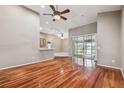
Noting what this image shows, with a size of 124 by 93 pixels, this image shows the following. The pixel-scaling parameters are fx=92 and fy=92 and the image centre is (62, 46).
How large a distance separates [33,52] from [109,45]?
456 cm

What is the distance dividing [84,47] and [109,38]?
4.18 meters

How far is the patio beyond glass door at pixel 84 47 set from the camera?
842cm

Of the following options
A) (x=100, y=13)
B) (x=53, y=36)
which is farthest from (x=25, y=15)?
(x=53, y=36)

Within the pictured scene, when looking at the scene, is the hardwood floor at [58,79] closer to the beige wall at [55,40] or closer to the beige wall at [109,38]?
the beige wall at [109,38]

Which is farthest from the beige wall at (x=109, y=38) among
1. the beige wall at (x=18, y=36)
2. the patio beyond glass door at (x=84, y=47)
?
the beige wall at (x=18, y=36)

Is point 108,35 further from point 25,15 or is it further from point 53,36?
point 53,36

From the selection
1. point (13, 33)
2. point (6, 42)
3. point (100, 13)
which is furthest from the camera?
point (100, 13)

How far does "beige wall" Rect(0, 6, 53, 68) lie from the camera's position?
420 centimetres

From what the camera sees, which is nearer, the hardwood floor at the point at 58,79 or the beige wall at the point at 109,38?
the hardwood floor at the point at 58,79

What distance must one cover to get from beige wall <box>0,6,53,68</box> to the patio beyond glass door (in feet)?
13.2

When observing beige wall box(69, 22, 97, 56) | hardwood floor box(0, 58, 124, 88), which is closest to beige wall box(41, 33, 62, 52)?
beige wall box(69, 22, 97, 56)

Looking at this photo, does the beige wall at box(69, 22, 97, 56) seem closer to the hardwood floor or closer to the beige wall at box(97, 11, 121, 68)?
the beige wall at box(97, 11, 121, 68)

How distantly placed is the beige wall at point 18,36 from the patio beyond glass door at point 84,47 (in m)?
4.02

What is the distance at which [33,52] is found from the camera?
19.3 ft
